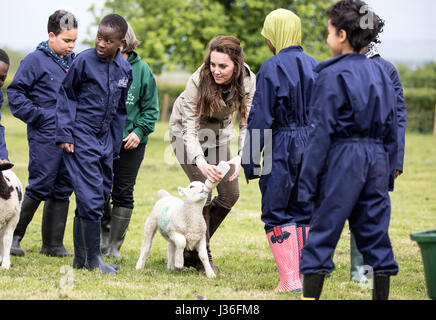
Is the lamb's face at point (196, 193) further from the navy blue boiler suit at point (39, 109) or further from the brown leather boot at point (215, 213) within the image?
the navy blue boiler suit at point (39, 109)

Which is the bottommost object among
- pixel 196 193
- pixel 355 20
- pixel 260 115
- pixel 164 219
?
pixel 164 219

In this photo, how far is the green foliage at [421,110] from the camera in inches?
1399

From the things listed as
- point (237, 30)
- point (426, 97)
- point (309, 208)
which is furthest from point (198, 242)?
point (426, 97)

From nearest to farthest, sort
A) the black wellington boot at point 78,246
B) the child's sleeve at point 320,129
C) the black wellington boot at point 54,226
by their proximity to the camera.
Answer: the child's sleeve at point 320,129 < the black wellington boot at point 78,246 < the black wellington boot at point 54,226

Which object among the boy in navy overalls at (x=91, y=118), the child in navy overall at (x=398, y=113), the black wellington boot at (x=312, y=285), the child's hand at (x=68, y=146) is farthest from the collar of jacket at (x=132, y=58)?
the black wellington boot at (x=312, y=285)

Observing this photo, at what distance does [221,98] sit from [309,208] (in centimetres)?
139

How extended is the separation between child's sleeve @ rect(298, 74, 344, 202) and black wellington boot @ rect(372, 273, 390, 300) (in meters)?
0.74

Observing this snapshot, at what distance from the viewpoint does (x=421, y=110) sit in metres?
35.7

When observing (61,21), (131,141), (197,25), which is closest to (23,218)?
(131,141)

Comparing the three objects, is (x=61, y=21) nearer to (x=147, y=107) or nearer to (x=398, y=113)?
(x=147, y=107)

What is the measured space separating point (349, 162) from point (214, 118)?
231 centimetres

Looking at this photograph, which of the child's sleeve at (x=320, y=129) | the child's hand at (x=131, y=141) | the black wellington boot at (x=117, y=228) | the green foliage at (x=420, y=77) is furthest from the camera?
the green foliage at (x=420, y=77)

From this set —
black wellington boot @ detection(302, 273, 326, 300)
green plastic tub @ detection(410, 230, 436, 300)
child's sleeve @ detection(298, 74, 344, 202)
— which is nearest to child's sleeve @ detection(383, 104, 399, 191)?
child's sleeve @ detection(298, 74, 344, 202)

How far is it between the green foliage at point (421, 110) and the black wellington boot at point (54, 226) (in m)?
31.2
